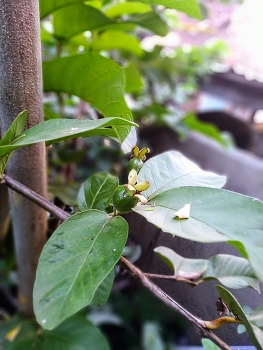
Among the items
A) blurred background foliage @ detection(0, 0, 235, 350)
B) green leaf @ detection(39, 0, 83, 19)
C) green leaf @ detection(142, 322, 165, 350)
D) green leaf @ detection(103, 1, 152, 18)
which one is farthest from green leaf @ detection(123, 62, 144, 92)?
green leaf @ detection(142, 322, 165, 350)

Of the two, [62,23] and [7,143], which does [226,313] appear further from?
[62,23]

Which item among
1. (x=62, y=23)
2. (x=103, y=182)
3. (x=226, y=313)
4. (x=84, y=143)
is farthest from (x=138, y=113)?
(x=226, y=313)

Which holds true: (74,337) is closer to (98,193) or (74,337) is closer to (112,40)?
(98,193)

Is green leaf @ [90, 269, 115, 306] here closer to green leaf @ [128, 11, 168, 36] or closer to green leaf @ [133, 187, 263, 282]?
green leaf @ [133, 187, 263, 282]

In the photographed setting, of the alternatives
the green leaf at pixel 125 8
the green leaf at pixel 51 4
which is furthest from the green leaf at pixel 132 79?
the green leaf at pixel 51 4

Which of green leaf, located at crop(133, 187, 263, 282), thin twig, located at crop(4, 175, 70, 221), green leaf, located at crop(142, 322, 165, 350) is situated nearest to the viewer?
green leaf, located at crop(133, 187, 263, 282)
